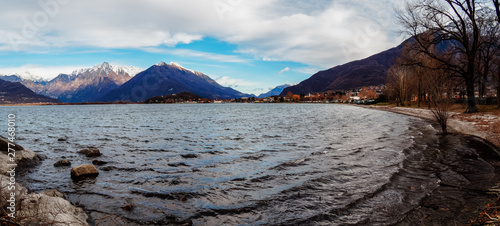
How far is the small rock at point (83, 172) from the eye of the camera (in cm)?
1416

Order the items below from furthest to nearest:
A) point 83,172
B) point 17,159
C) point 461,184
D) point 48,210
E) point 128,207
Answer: point 17,159 < point 83,172 < point 461,184 < point 128,207 < point 48,210

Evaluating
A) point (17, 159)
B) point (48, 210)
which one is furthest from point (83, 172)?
point (48, 210)

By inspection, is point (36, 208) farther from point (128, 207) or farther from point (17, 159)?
point (17, 159)

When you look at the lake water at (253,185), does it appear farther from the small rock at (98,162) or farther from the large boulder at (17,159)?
the large boulder at (17,159)

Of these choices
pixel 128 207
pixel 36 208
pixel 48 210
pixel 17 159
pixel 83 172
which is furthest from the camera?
pixel 17 159

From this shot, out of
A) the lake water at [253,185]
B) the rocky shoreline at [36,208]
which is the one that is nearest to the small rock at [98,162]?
the lake water at [253,185]

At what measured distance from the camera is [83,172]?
1433cm

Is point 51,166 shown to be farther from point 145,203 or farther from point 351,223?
point 351,223

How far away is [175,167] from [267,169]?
20.2 feet

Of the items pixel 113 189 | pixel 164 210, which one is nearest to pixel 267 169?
pixel 164 210

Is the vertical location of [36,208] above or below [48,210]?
above

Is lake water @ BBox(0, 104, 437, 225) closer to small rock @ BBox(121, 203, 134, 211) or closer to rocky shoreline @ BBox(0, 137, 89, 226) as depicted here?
small rock @ BBox(121, 203, 134, 211)

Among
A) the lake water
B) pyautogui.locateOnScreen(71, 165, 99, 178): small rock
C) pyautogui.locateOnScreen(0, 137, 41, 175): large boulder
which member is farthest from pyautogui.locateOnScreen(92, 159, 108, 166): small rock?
pyautogui.locateOnScreen(0, 137, 41, 175): large boulder

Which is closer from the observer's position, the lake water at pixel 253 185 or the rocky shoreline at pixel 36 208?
the rocky shoreline at pixel 36 208
